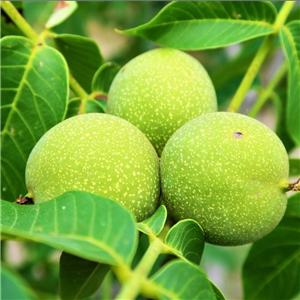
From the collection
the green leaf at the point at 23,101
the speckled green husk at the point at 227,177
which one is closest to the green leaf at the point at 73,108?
the green leaf at the point at 23,101

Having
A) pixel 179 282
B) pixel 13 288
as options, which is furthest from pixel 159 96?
pixel 13 288

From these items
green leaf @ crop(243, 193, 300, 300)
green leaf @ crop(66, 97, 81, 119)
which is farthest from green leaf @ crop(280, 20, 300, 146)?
green leaf @ crop(66, 97, 81, 119)

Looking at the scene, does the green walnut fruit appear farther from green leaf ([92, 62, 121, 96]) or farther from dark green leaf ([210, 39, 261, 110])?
dark green leaf ([210, 39, 261, 110])

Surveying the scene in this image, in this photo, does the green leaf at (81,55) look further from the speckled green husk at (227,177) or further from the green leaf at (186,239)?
the green leaf at (186,239)

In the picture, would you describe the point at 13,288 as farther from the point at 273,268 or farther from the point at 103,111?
the point at 273,268

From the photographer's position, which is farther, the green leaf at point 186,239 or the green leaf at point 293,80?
the green leaf at point 293,80

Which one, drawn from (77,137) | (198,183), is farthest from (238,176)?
(77,137)

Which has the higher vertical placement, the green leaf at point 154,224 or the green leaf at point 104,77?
the green leaf at point 104,77
